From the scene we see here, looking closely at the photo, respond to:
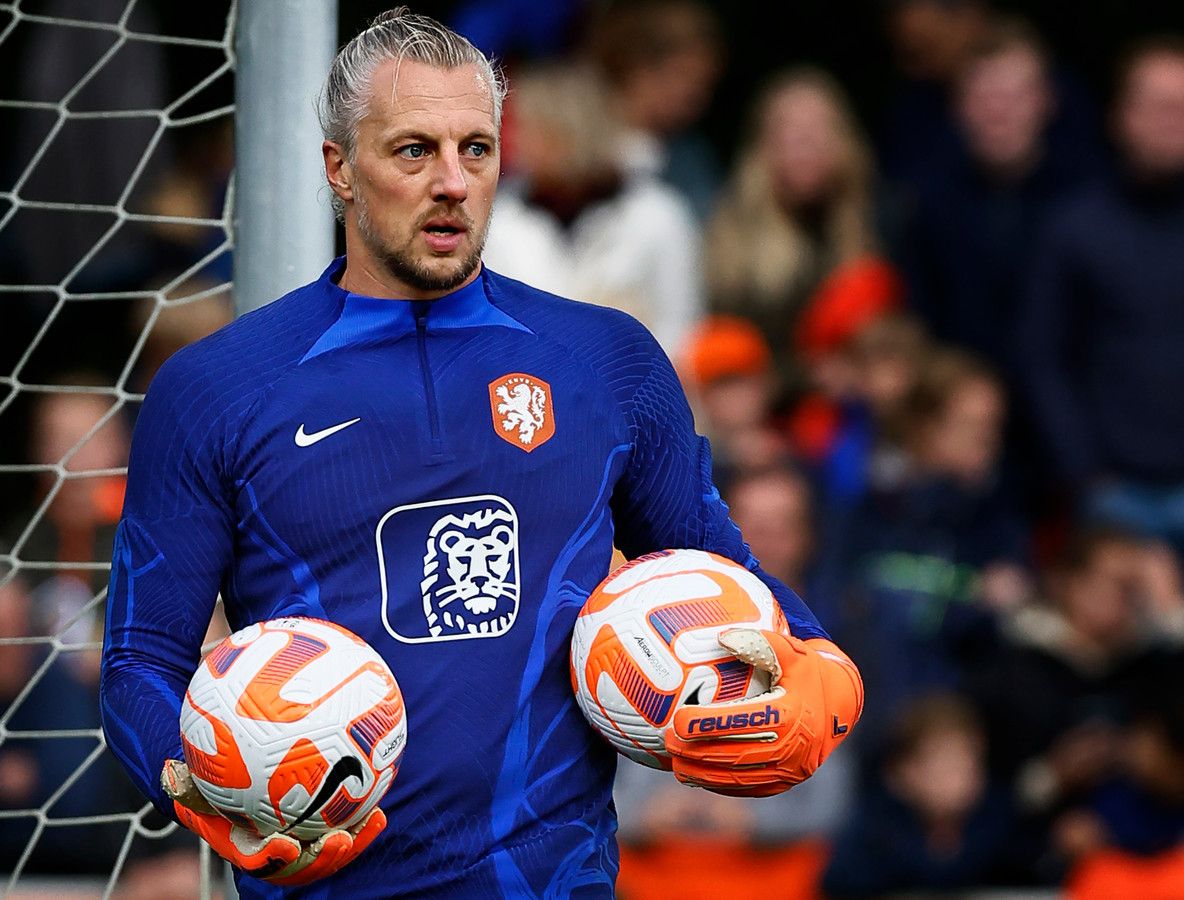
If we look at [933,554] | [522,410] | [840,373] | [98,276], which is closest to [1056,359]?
[840,373]

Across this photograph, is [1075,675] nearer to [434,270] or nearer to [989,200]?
[989,200]

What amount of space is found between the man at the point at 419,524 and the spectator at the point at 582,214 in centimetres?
323

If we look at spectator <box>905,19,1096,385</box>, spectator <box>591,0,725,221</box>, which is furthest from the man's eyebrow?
spectator <box>905,19,1096,385</box>

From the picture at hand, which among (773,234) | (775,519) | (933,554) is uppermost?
(773,234)

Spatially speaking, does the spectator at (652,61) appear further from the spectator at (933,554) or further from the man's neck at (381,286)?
the man's neck at (381,286)

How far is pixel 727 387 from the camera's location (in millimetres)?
6375

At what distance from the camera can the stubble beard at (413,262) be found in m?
2.83

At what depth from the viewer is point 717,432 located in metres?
6.43

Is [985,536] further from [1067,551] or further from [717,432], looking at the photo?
[717,432]

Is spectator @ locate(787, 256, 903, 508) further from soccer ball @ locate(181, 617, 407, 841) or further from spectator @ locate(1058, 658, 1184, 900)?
soccer ball @ locate(181, 617, 407, 841)

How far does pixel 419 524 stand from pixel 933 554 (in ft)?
12.0

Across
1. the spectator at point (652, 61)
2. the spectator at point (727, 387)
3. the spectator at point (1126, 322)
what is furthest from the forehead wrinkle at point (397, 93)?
the spectator at point (1126, 322)

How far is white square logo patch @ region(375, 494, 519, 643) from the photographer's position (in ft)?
9.04

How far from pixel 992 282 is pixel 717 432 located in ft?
4.42
